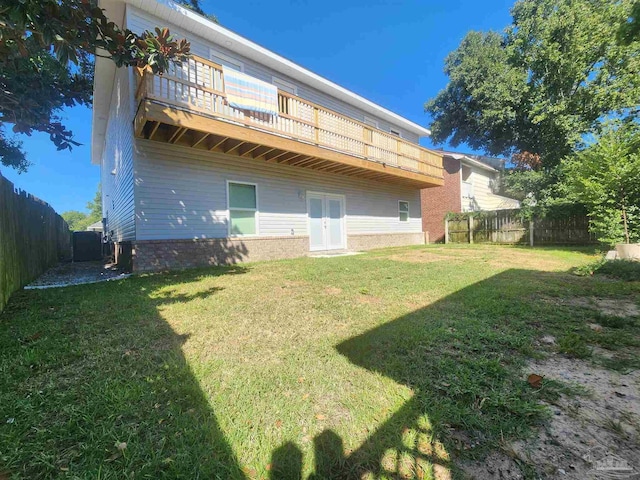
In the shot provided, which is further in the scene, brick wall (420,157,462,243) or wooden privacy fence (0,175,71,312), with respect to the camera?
brick wall (420,157,462,243)

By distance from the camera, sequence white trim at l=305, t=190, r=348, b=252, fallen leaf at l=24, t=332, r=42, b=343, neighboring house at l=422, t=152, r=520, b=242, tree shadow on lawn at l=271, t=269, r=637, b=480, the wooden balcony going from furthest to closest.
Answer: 1. neighboring house at l=422, t=152, r=520, b=242
2. white trim at l=305, t=190, r=348, b=252
3. the wooden balcony
4. fallen leaf at l=24, t=332, r=42, b=343
5. tree shadow on lawn at l=271, t=269, r=637, b=480

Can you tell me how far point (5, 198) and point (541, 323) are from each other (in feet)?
24.9

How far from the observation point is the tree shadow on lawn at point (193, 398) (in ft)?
4.60

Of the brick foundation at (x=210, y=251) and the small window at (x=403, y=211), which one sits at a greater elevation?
the small window at (x=403, y=211)

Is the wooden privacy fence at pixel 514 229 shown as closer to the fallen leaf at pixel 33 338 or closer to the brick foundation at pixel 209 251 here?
the brick foundation at pixel 209 251

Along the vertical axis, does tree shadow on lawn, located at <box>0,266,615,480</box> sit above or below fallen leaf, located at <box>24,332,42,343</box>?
below

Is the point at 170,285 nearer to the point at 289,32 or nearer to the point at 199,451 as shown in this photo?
the point at 199,451

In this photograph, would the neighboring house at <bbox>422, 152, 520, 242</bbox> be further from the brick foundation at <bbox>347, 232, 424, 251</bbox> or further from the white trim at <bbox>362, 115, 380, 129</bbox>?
the white trim at <bbox>362, 115, 380, 129</bbox>

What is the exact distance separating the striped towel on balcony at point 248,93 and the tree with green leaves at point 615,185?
970cm

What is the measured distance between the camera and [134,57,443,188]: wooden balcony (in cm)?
610

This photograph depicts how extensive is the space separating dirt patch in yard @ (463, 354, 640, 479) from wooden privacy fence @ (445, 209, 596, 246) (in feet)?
44.3

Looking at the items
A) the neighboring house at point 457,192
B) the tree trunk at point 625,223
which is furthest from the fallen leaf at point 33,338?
the neighboring house at point 457,192

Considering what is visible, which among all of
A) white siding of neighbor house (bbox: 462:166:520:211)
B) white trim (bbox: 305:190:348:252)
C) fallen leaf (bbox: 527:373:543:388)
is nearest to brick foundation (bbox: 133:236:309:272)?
white trim (bbox: 305:190:348:252)

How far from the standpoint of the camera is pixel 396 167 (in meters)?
11.5
